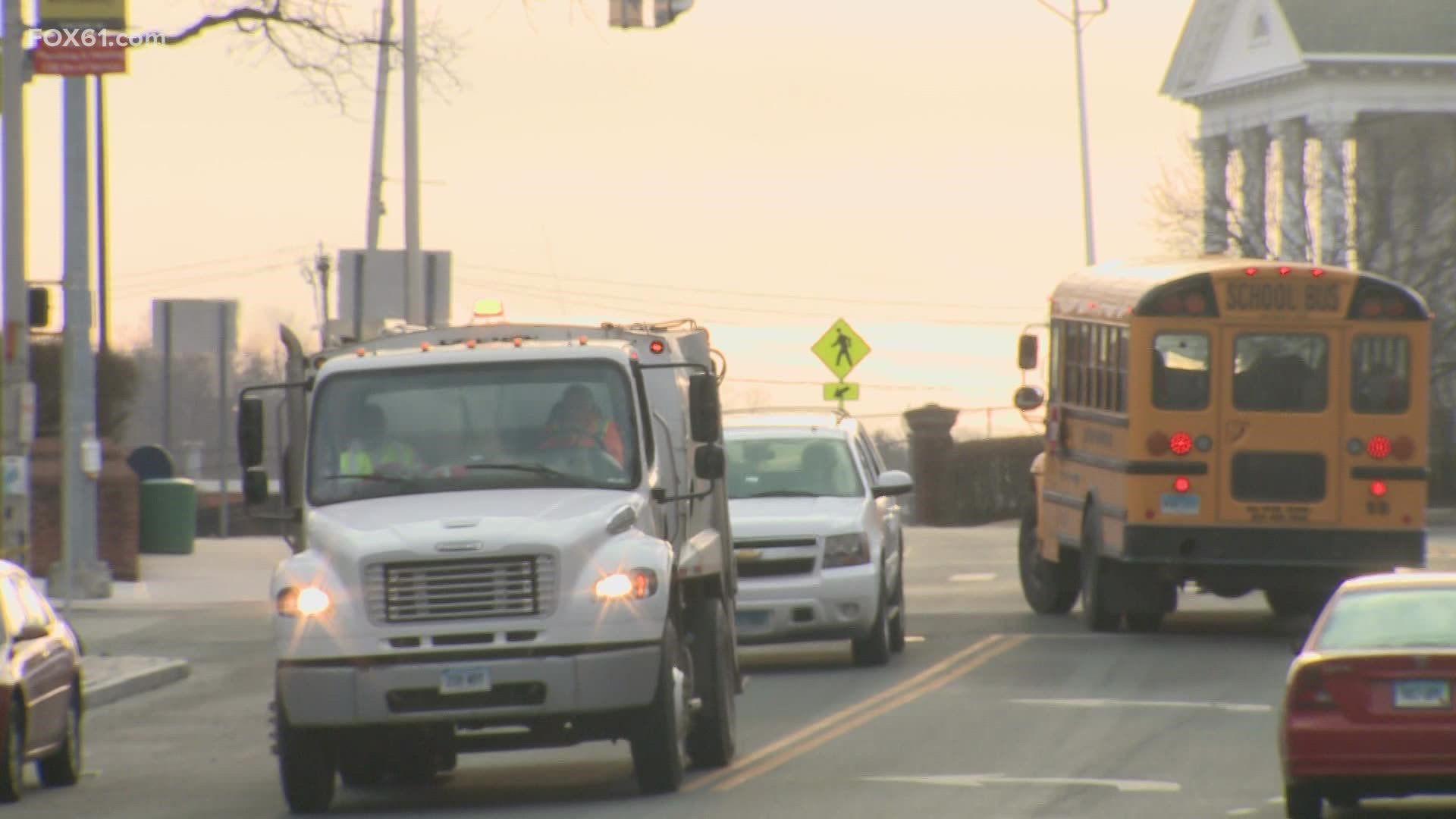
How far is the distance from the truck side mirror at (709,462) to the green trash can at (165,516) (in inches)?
983

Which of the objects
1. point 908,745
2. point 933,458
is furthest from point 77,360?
point 933,458

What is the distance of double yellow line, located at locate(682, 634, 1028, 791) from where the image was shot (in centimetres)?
1495

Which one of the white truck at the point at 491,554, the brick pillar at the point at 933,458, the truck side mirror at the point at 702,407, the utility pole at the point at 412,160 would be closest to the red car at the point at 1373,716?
the white truck at the point at 491,554

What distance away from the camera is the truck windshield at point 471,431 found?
46.9 feet

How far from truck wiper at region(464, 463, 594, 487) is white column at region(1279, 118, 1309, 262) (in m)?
47.6

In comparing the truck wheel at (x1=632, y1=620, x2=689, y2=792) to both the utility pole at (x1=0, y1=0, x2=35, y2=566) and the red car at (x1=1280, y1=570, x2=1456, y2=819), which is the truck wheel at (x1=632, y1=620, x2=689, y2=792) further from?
the utility pole at (x1=0, y1=0, x2=35, y2=566)

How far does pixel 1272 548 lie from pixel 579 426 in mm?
10436

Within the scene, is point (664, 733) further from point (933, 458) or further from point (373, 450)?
point (933, 458)

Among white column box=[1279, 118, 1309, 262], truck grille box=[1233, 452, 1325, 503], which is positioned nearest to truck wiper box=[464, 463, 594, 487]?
truck grille box=[1233, 452, 1325, 503]

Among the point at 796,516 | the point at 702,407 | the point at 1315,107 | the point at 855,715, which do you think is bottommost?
the point at 855,715

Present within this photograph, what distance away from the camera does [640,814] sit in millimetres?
13141

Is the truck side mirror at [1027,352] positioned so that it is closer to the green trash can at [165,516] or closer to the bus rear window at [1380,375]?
the bus rear window at [1380,375]

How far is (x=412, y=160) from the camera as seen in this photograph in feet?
127

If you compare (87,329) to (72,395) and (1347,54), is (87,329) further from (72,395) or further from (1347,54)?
(1347,54)
